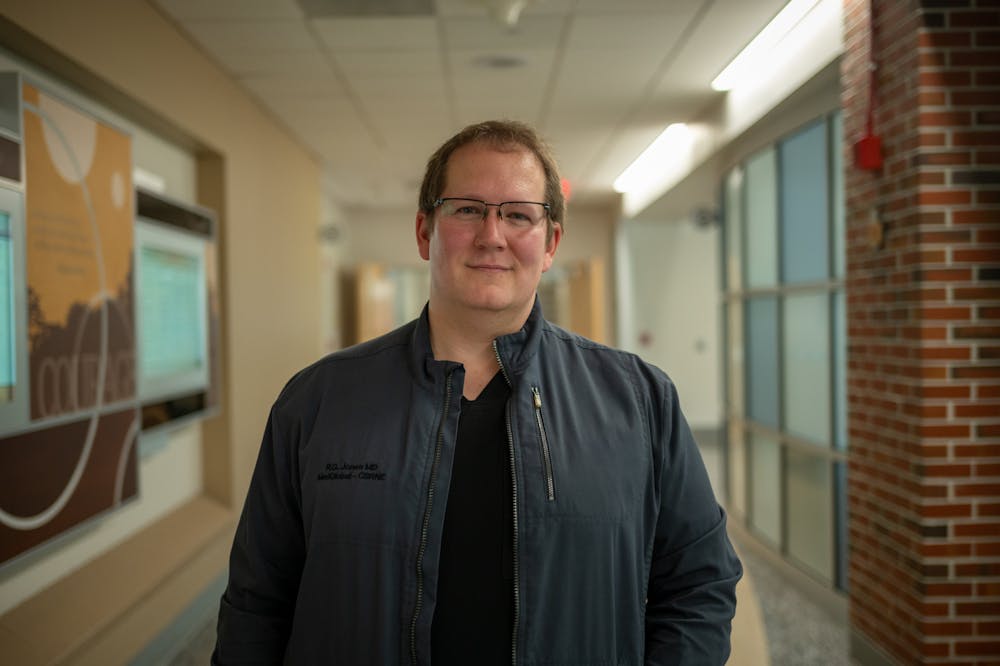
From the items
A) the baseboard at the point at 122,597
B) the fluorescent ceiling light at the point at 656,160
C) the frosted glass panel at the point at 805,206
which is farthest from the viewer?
the fluorescent ceiling light at the point at 656,160

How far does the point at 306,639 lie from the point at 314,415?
36 cm

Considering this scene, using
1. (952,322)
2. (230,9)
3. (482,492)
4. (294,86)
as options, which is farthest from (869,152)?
(294,86)

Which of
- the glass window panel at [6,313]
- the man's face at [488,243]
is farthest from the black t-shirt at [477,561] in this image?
the glass window panel at [6,313]

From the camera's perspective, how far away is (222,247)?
426 centimetres

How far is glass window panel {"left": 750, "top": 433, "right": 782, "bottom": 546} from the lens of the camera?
15.1 ft

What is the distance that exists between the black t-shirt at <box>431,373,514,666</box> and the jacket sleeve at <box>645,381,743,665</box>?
0.92 ft

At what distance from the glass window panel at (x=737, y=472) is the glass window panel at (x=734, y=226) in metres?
1.02

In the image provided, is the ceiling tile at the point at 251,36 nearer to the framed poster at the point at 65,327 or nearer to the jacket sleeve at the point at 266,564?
the framed poster at the point at 65,327

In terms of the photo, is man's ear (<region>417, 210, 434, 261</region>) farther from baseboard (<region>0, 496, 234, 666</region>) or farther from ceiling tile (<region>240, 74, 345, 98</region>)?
ceiling tile (<region>240, 74, 345, 98</region>)

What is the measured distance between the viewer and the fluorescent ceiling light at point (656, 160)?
19.9 ft

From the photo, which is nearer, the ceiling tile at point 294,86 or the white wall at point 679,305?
the ceiling tile at point 294,86

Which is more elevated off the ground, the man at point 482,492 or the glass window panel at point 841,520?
the man at point 482,492

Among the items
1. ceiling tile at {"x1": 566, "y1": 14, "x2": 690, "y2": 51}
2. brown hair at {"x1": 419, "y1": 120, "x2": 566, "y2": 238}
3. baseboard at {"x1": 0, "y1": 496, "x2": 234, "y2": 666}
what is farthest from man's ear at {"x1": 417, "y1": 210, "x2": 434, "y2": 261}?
ceiling tile at {"x1": 566, "y1": 14, "x2": 690, "y2": 51}

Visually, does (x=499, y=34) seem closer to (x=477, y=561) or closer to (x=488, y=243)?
(x=488, y=243)
